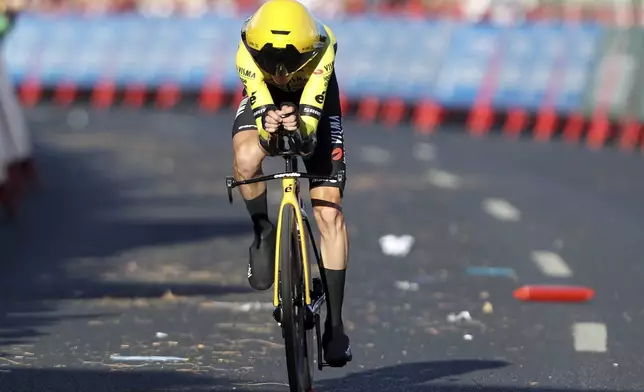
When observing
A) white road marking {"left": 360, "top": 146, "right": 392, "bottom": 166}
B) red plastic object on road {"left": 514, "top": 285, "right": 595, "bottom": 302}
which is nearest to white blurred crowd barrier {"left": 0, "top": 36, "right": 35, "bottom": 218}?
white road marking {"left": 360, "top": 146, "right": 392, "bottom": 166}

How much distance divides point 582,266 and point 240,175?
535 centimetres

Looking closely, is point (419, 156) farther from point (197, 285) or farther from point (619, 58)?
point (197, 285)

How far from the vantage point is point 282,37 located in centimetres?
734

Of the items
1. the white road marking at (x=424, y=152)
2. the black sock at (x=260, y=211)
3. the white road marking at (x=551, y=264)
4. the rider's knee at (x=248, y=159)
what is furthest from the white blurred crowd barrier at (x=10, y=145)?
the rider's knee at (x=248, y=159)

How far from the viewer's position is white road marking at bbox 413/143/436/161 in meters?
22.5

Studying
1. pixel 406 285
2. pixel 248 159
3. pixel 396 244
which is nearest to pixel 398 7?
pixel 396 244

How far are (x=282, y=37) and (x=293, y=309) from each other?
1142 mm

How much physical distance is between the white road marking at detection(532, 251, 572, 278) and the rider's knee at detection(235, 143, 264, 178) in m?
4.77

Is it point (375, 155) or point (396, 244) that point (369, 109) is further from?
point (396, 244)

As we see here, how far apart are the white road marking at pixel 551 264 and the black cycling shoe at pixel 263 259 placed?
454 cm

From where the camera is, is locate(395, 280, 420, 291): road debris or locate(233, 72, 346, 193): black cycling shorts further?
locate(395, 280, 420, 291): road debris

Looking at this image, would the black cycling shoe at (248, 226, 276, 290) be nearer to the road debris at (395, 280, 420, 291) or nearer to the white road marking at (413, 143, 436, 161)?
the road debris at (395, 280, 420, 291)

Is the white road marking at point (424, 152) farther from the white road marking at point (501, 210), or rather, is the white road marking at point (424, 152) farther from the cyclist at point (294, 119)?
the cyclist at point (294, 119)

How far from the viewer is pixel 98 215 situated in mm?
16172
